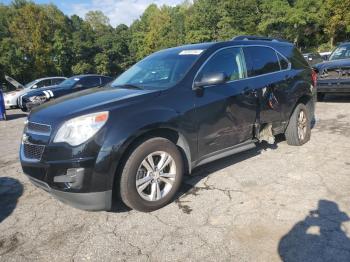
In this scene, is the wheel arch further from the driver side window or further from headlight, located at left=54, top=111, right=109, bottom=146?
the driver side window

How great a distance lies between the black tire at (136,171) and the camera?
3.55 metres

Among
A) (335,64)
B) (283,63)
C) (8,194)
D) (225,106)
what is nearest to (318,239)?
(225,106)

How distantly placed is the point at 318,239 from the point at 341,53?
9128mm

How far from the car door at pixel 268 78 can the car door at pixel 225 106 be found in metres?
0.17

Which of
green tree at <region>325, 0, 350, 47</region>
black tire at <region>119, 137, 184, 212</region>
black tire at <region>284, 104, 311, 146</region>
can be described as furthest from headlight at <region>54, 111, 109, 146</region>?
green tree at <region>325, 0, 350, 47</region>

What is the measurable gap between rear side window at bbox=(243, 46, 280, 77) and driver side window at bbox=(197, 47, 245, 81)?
17 cm

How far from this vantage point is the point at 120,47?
74.2m

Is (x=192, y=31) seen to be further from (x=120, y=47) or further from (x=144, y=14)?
(x=144, y=14)

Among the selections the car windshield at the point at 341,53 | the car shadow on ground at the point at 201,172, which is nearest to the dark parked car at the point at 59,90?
the car windshield at the point at 341,53

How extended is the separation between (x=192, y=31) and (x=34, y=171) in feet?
188

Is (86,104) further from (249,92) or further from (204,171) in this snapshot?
(249,92)

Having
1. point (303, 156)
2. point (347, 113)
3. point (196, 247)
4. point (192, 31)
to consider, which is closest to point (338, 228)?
point (196, 247)

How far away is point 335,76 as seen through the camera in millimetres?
9773

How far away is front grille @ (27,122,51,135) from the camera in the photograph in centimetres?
356
